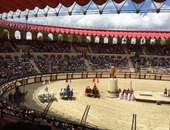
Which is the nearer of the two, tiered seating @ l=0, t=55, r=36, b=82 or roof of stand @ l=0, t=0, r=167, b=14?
roof of stand @ l=0, t=0, r=167, b=14

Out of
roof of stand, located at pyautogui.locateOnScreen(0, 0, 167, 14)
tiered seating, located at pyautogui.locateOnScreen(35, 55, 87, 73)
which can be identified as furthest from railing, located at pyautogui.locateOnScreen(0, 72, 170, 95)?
roof of stand, located at pyautogui.locateOnScreen(0, 0, 167, 14)

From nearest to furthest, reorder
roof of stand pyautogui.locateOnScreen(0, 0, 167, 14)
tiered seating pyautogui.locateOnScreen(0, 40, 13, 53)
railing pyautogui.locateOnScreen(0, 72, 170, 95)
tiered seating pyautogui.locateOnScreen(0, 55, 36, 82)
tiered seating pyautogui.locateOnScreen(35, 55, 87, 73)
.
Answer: roof of stand pyautogui.locateOnScreen(0, 0, 167, 14), railing pyautogui.locateOnScreen(0, 72, 170, 95), tiered seating pyautogui.locateOnScreen(0, 55, 36, 82), tiered seating pyautogui.locateOnScreen(35, 55, 87, 73), tiered seating pyautogui.locateOnScreen(0, 40, 13, 53)

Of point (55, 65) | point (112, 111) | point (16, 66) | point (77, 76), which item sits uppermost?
point (16, 66)

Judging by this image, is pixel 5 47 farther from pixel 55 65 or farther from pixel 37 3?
pixel 37 3

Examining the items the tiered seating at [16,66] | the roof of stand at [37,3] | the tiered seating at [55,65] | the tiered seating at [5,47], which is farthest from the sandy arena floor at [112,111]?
the tiered seating at [5,47]

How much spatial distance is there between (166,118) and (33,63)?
30.5 metres

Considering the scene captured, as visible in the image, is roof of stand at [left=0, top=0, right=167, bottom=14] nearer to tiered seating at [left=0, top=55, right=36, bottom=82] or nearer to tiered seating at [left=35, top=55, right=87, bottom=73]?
tiered seating at [left=0, top=55, right=36, bottom=82]

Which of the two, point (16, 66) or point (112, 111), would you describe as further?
point (16, 66)

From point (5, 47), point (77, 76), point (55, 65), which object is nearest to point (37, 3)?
point (77, 76)

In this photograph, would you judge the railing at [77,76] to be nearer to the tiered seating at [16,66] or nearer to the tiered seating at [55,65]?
the tiered seating at [16,66]

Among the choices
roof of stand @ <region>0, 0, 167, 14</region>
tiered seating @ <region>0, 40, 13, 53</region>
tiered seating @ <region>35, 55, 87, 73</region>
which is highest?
roof of stand @ <region>0, 0, 167, 14</region>

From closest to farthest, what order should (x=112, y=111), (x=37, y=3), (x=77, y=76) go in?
1. (x=37, y=3)
2. (x=112, y=111)
3. (x=77, y=76)

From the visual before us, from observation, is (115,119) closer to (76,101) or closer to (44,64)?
(76,101)

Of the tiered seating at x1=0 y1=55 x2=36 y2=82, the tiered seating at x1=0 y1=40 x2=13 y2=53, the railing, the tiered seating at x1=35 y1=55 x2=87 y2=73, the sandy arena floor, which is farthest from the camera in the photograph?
the tiered seating at x1=0 y1=40 x2=13 y2=53
